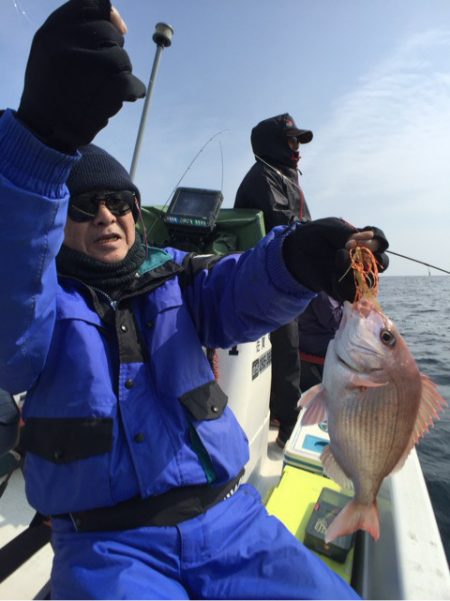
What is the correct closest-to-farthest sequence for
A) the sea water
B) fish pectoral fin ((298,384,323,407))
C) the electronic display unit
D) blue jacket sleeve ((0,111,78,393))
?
1. blue jacket sleeve ((0,111,78,393))
2. fish pectoral fin ((298,384,323,407))
3. the electronic display unit
4. the sea water

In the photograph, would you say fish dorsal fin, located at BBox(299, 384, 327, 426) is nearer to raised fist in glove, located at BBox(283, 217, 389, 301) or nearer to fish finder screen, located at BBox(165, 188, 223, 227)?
raised fist in glove, located at BBox(283, 217, 389, 301)

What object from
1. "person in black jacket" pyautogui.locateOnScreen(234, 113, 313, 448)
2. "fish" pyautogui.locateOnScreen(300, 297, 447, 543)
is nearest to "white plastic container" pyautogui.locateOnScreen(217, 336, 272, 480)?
"person in black jacket" pyautogui.locateOnScreen(234, 113, 313, 448)

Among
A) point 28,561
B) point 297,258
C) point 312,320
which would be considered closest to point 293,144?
point 312,320

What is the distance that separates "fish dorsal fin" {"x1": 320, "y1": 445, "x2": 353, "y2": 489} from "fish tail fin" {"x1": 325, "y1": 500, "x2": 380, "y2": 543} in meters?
0.09

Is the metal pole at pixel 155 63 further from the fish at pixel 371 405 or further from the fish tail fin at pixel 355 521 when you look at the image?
the fish tail fin at pixel 355 521

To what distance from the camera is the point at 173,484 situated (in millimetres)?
1500

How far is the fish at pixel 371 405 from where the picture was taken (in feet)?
4.71

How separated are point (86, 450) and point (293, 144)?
3.71m

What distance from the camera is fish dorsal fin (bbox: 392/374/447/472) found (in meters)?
1.47

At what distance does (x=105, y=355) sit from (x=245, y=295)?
664 mm

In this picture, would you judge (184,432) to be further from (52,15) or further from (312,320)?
(312,320)

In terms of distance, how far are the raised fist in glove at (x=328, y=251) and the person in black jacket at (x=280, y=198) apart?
187cm

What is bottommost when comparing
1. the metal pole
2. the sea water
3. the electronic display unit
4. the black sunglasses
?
the sea water

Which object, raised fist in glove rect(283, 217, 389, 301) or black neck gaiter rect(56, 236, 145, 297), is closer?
raised fist in glove rect(283, 217, 389, 301)
